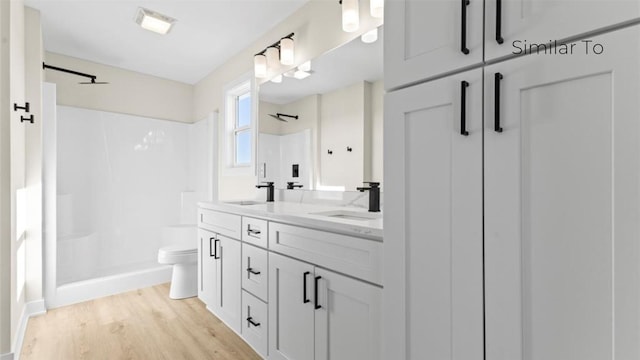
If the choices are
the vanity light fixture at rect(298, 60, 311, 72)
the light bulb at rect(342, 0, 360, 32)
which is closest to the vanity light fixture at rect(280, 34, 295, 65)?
the vanity light fixture at rect(298, 60, 311, 72)

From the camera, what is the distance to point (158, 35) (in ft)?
9.24

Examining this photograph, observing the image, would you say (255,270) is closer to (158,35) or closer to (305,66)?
(305,66)

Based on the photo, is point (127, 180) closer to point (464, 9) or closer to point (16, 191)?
point (16, 191)

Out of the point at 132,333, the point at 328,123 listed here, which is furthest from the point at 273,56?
the point at 132,333

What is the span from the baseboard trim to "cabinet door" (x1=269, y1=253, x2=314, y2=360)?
5.09 feet

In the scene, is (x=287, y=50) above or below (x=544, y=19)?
above

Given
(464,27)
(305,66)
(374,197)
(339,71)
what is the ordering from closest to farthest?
(464,27), (374,197), (339,71), (305,66)

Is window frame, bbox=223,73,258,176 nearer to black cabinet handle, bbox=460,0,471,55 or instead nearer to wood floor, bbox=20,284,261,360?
wood floor, bbox=20,284,261,360

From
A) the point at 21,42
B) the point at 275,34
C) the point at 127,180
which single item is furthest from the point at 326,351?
the point at 127,180

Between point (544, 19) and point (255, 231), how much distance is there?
62.3 inches

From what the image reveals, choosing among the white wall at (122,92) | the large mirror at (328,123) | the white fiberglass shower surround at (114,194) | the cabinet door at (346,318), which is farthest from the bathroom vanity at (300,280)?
the white wall at (122,92)

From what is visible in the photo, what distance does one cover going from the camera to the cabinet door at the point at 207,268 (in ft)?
7.68

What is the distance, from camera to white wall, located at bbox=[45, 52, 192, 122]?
323cm

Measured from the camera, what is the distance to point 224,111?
3.28m
